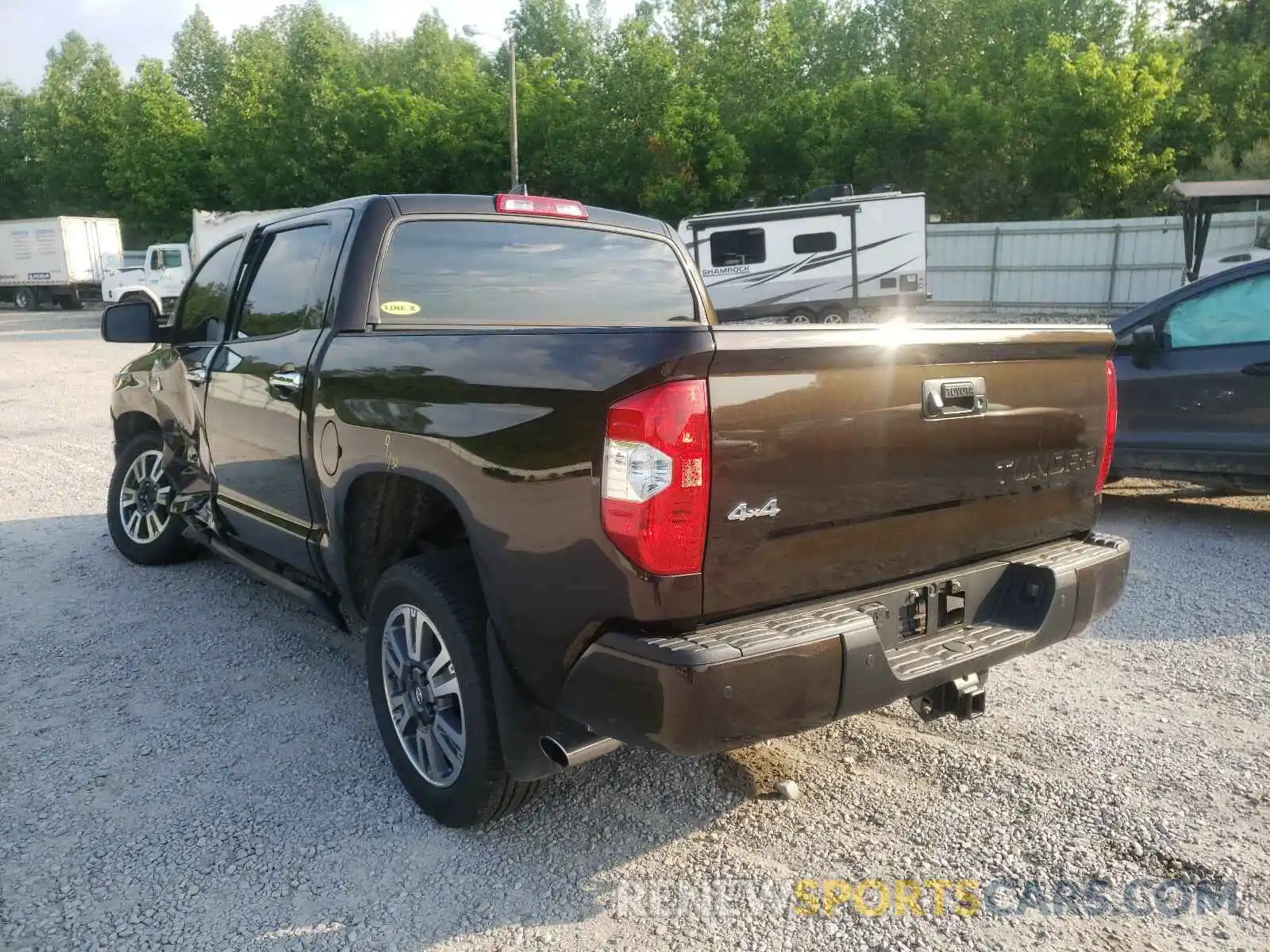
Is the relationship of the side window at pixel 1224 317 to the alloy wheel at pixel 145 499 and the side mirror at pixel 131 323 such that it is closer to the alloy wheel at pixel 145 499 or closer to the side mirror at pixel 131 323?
the side mirror at pixel 131 323

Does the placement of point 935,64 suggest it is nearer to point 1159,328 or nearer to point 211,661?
point 1159,328

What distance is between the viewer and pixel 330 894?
2.73m

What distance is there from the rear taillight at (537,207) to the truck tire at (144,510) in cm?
272

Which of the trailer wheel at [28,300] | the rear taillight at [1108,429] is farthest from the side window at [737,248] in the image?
the trailer wheel at [28,300]

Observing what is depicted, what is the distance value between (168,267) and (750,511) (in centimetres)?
3301

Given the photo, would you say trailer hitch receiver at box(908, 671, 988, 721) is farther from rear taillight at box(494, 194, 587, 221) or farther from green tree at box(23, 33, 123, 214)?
green tree at box(23, 33, 123, 214)

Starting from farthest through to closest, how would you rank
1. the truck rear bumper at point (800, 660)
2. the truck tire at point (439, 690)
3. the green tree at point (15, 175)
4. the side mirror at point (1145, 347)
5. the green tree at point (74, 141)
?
the green tree at point (15, 175)
the green tree at point (74, 141)
the side mirror at point (1145, 347)
the truck tire at point (439, 690)
the truck rear bumper at point (800, 660)

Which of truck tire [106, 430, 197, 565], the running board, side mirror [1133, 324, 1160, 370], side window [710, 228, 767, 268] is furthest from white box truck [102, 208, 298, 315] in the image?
side mirror [1133, 324, 1160, 370]

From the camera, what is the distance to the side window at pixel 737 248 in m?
21.3

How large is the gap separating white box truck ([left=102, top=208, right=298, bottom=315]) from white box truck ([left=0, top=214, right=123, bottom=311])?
5.77 m

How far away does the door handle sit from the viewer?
3.59 metres

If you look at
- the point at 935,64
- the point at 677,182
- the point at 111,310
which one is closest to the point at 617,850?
the point at 111,310

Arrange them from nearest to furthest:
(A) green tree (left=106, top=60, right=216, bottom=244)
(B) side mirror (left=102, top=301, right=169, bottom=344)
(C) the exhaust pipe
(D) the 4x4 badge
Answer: (D) the 4x4 badge < (C) the exhaust pipe < (B) side mirror (left=102, top=301, right=169, bottom=344) < (A) green tree (left=106, top=60, right=216, bottom=244)

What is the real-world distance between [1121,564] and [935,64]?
152ft
